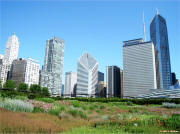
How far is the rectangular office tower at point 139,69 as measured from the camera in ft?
546

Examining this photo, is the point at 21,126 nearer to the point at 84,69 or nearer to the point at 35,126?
the point at 35,126

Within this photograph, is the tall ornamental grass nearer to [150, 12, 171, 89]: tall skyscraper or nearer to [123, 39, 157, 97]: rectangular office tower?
[123, 39, 157, 97]: rectangular office tower

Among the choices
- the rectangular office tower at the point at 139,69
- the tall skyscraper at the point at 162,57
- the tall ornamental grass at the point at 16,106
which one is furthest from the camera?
the tall skyscraper at the point at 162,57

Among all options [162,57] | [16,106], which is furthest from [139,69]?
[16,106]

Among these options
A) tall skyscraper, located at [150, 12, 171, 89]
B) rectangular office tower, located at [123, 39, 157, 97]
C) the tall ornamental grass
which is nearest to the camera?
the tall ornamental grass

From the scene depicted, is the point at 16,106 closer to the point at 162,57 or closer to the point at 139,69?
A: the point at 139,69

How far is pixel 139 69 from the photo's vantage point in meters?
174

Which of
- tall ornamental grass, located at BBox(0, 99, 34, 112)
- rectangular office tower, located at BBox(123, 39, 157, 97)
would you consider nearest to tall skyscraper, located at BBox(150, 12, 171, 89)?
rectangular office tower, located at BBox(123, 39, 157, 97)

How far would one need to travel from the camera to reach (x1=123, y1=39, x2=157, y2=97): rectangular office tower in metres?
166

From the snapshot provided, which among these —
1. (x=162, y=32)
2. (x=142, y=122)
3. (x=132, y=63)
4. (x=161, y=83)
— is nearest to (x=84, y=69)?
(x=132, y=63)

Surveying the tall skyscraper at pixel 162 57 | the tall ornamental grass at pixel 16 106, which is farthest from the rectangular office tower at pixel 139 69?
the tall ornamental grass at pixel 16 106

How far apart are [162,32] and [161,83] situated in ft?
224

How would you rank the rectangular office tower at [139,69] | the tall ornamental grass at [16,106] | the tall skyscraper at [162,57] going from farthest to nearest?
the tall skyscraper at [162,57] < the rectangular office tower at [139,69] < the tall ornamental grass at [16,106]

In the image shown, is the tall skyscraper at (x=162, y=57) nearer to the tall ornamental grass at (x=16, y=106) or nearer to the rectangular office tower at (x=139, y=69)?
the rectangular office tower at (x=139, y=69)
